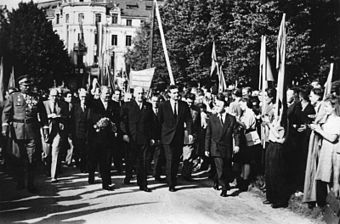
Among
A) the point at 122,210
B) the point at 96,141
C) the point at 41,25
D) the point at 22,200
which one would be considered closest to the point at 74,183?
the point at 96,141

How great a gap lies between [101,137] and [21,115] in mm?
1579

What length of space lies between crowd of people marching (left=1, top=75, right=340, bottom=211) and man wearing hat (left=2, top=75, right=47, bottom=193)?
0.06 feet

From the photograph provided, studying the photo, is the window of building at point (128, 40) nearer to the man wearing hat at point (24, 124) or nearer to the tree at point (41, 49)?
the tree at point (41, 49)

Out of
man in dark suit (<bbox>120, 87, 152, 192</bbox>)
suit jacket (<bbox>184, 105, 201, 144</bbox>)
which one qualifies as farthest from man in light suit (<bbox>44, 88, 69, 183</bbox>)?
suit jacket (<bbox>184, 105, 201, 144</bbox>)

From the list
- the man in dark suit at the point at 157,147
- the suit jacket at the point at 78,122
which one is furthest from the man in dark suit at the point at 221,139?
the suit jacket at the point at 78,122

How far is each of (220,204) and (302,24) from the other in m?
17.9

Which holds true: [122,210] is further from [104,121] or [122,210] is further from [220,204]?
[104,121]

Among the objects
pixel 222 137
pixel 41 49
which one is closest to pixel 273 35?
pixel 41 49

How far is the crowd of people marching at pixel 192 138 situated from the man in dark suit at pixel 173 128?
2 cm

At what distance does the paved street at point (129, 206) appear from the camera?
24.3 feet

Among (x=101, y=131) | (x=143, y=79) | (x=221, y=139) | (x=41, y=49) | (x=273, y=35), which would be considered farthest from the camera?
(x=41, y=49)

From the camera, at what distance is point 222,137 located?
984cm

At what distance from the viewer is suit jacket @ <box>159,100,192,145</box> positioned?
1011cm

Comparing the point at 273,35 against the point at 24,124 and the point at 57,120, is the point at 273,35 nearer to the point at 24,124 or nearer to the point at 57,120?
the point at 57,120
